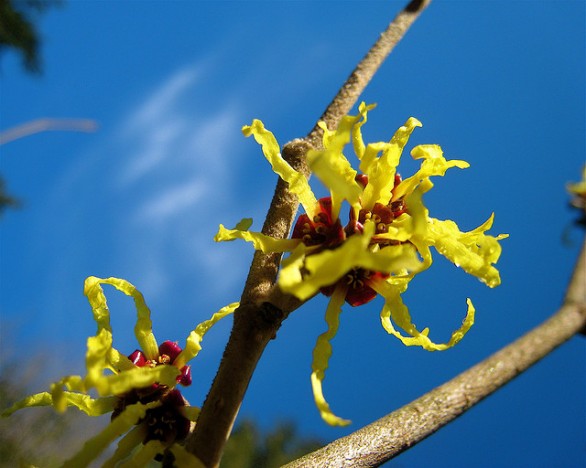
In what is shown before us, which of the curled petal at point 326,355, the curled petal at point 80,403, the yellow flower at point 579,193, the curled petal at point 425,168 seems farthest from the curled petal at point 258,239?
the yellow flower at point 579,193

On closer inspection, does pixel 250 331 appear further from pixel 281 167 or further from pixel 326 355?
pixel 281 167

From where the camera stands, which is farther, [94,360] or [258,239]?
[258,239]

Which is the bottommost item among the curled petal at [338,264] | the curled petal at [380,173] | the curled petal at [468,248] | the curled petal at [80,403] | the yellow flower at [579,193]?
the curled petal at [338,264]

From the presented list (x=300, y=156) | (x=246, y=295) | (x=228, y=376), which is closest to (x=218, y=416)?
(x=228, y=376)

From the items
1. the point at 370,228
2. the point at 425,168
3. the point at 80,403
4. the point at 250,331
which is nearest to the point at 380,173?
the point at 425,168

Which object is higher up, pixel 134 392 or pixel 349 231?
pixel 349 231

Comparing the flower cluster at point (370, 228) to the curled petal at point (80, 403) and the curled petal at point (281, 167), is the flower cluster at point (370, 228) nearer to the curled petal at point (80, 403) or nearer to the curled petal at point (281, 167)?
the curled petal at point (281, 167)

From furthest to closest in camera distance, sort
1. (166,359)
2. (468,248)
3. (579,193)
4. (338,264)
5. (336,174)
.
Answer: (579,193) → (166,359) → (468,248) → (336,174) → (338,264)
